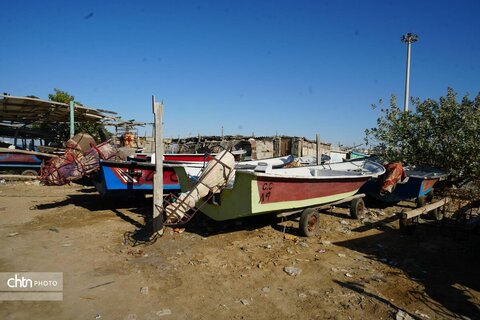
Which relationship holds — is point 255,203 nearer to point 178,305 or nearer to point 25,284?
point 178,305

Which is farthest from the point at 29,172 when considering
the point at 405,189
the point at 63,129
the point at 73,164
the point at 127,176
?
the point at 405,189

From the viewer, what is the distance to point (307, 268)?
4.68 metres

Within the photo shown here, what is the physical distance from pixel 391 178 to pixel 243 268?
5202 mm

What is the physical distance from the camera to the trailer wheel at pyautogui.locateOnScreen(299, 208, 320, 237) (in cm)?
611

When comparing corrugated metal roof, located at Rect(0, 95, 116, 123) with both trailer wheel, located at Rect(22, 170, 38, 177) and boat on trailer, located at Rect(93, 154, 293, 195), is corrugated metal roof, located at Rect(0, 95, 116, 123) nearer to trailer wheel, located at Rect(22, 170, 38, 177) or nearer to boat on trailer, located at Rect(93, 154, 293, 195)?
trailer wheel, located at Rect(22, 170, 38, 177)

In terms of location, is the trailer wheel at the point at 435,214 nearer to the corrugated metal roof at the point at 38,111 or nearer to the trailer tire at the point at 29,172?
the corrugated metal roof at the point at 38,111

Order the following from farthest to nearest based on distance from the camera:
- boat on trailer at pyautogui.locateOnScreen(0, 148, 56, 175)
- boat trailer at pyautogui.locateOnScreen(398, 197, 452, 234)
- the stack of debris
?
1. boat on trailer at pyautogui.locateOnScreen(0, 148, 56, 175)
2. the stack of debris
3. boat trailer at pyautogui.locateOnScreen(398, 197, 452, 234)

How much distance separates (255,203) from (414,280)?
2561 mm

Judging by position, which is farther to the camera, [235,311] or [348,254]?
[348,254]

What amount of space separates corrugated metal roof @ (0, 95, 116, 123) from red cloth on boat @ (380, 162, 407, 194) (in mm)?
11847

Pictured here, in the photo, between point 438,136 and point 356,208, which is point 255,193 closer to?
point 356,208

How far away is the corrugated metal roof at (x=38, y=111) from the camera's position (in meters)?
11.7

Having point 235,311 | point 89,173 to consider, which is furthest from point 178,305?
point 89,173

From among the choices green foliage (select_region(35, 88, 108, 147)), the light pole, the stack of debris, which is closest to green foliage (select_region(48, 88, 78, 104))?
green foliage (select_region(35, 88, 108, 147))
